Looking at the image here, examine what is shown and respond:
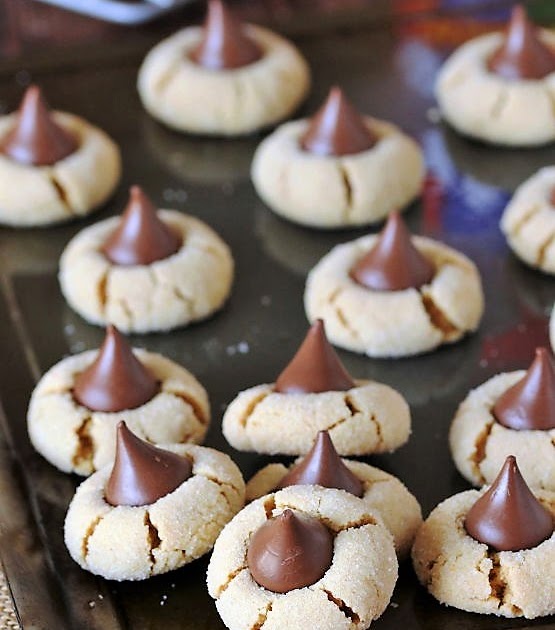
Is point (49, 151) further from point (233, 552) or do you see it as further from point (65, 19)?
point (233, 552)

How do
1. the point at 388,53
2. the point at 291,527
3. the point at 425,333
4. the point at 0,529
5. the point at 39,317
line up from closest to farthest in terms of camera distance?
the point at 291,527
the point at 0,529
the point at 425,333
the point at 39,317
the point at 388,53

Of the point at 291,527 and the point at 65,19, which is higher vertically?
the point at 291,527

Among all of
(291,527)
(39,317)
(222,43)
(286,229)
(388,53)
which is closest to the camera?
(291,527)

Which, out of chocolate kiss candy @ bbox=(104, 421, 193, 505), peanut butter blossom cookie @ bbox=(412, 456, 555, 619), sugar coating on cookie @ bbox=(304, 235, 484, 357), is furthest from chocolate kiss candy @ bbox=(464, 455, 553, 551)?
sugar coating on cookie @ bbox=(304, 235, 484, 357)

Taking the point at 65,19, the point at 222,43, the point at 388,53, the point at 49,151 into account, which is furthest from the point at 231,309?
the point at 65,19

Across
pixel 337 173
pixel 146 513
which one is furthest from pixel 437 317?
pixel 146 513

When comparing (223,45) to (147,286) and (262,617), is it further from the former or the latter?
(262,617)

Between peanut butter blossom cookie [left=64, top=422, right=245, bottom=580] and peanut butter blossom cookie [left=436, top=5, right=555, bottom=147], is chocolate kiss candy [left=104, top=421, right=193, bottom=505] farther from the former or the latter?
peanut butter blossom cookie [left=436, top=5, right=555, bottom=147]
